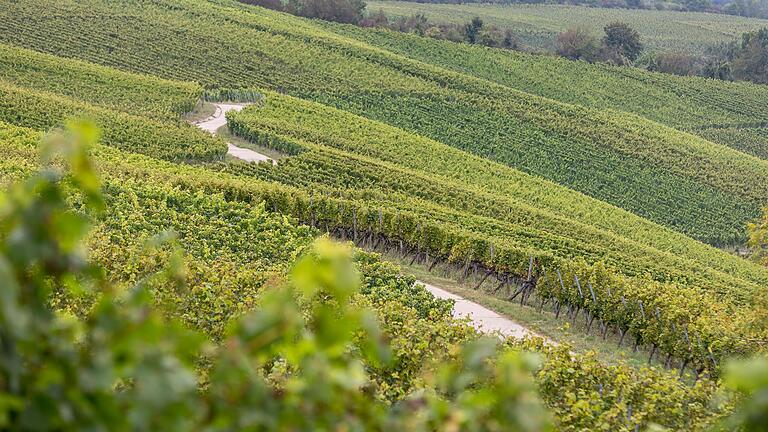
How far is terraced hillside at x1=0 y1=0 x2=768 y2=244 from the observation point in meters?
64.6

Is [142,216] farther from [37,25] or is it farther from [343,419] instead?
[37,25]

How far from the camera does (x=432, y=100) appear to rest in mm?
76312

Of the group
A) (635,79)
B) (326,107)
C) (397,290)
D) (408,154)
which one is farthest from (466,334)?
(635,79)

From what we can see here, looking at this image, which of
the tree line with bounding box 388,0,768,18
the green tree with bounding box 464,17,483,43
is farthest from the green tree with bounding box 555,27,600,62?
the tree line with bounding box 388,0,768,18

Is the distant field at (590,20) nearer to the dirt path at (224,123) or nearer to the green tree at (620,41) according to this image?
the green tree at (620,41)

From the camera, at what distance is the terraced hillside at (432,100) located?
64.6 m

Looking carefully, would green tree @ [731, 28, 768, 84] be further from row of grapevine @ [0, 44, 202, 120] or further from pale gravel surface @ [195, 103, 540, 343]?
pale gravel surface @ [195, 103, 540, 343]

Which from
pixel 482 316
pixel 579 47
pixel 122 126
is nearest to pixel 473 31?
pixel 579 47

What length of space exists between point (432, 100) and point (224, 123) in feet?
74.5

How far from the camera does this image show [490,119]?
73.5 metres

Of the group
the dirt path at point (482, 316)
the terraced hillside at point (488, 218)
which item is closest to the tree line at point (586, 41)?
the terraced hillside at point (488, 218)

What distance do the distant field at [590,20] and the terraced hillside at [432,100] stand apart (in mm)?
55109

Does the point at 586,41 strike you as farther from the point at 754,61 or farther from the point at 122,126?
the point at 122,126

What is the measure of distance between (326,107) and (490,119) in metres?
14.7
